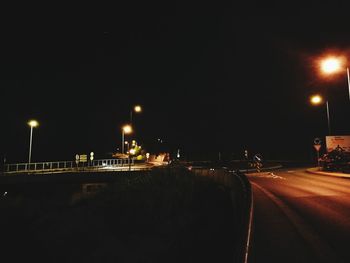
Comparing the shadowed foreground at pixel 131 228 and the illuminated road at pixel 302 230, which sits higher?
the illuminated road at pixel 302 230

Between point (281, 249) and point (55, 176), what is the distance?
3096 centimetres

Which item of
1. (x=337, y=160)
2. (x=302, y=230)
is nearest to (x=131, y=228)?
(x=302, y=230)

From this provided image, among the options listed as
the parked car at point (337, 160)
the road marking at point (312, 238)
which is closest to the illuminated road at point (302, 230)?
the road marking at point (312, 238)

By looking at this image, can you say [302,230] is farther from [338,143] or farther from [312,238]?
[338,143]

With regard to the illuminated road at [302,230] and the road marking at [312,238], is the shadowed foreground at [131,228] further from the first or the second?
the road marking at [312,238]

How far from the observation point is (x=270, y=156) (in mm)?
56469

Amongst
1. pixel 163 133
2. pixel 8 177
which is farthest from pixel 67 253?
pixel 163 133

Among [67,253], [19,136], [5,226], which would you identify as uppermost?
[19,136]

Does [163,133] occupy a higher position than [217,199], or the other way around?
[163,133]

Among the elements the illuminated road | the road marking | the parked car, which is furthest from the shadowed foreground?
the parked car

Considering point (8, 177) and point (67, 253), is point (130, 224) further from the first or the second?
point (8, 177)

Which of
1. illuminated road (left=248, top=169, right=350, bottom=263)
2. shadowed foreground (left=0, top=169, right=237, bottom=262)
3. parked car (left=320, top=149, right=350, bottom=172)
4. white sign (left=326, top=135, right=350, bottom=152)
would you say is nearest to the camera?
illuminated road (left=248, top=169, right=350, bottom=263)

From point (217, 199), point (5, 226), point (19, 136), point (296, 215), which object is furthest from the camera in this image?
point (19, 136)

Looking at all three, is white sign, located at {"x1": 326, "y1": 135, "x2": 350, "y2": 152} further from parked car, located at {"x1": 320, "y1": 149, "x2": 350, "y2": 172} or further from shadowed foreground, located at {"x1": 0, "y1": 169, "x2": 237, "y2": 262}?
shadowed foreground, located at {"x1": 0, "y1": 169, "x2": 237, "y2": 262}
